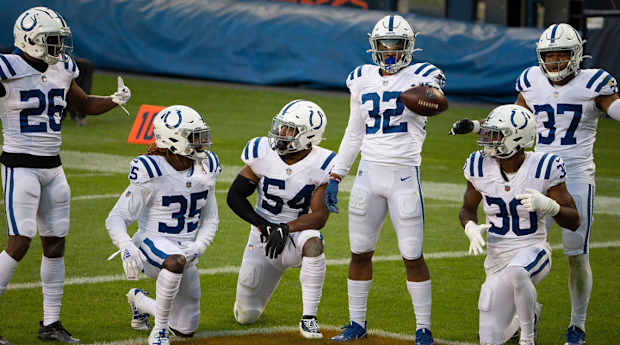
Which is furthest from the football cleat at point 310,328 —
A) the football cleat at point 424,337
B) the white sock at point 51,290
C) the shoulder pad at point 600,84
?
the shoulder pad at point 600,84

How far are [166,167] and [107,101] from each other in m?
0.73

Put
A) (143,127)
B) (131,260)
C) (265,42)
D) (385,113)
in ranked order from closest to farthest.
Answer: (131,260)
(385,113)
(143,127)
(265,42)

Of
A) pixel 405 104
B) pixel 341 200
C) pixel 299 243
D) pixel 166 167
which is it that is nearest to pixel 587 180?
pixel 405 104

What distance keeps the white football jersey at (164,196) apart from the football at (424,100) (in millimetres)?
1258

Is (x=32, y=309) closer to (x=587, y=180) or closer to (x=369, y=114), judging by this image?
(x=369, y=114)

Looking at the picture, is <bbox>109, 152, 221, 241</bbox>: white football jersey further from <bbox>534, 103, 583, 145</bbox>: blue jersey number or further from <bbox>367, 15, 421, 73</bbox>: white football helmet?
<bbox>534, 103, 583, 145</bbox>: blue jersey number

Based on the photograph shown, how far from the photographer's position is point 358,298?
5.85m

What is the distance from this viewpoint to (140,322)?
6035mm

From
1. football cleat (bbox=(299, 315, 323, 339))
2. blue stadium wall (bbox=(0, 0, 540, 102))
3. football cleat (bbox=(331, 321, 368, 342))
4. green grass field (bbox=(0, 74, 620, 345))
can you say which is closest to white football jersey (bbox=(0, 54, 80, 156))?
green grass field (bbox=(0, 74, 620, 345))

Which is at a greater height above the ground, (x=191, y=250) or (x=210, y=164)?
(x=210, y=164)

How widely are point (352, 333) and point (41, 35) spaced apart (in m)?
2.55

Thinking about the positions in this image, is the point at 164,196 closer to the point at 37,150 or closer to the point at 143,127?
the point at 37,150

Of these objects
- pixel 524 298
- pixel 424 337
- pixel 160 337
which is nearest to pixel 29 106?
pixel 160 337

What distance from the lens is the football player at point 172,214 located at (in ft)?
18.1
